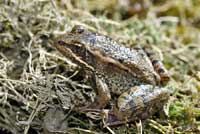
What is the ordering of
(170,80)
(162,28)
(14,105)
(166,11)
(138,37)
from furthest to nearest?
(166,11) → (162,28) → (138,37) → (170,80) → (14,105)

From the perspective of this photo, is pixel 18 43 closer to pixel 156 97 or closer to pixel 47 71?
pixel 47 71

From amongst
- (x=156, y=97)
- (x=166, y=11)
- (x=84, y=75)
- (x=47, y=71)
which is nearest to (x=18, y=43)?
(x=47, y=71)

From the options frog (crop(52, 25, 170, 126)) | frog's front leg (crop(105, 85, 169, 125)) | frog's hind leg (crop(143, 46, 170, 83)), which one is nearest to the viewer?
frog's front leg (crop(105, 85, 169, 125))

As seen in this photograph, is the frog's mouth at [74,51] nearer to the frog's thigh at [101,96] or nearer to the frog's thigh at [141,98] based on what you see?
the frog's thigh at [101,96]

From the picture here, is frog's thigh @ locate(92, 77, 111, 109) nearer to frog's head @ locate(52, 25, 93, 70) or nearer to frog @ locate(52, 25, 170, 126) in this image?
frog @ locate(52, 25, 170, 126)

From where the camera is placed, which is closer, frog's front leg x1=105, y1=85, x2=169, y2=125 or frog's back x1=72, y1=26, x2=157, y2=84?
frog's front leg x1=105, y1=85, x2=169, y2=125

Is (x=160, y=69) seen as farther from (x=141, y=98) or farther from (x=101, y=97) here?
(x=101, y=97)

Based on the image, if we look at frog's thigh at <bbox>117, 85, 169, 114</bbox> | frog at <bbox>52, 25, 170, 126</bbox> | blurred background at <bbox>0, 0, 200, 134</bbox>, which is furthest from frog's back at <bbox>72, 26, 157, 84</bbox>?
blurred background at <bbox>0, 0, 200, 134</bbox>

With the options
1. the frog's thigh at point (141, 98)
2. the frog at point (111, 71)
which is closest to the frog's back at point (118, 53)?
the frog at point (111, 71)
